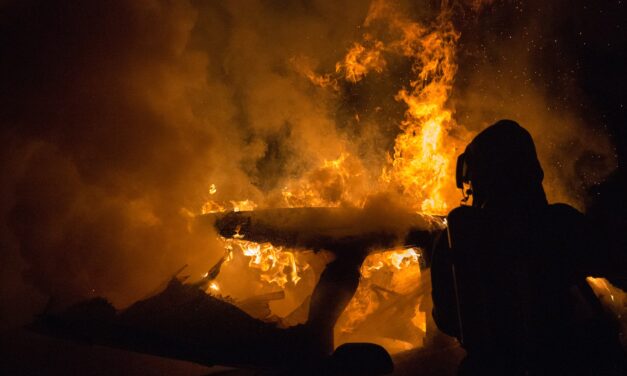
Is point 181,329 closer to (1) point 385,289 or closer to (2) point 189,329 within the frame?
(2) point 189,329

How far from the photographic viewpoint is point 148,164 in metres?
7.35

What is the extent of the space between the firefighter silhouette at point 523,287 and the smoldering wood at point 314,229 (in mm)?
2819

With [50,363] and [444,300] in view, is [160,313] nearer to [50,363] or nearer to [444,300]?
[50,363]

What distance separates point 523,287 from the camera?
8.98ft

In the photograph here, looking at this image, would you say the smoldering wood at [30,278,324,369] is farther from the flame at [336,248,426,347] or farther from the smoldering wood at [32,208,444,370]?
the flame at [336,248,426,347]

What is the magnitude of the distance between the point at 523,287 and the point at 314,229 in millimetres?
3696

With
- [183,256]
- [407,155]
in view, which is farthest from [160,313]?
[407,155]

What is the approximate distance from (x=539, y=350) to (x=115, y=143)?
7716mm

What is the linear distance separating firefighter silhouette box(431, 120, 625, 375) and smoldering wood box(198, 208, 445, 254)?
111 inches

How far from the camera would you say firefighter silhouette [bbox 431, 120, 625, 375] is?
102 inches

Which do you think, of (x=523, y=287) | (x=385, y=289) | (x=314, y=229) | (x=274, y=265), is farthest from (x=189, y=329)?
(x=274, y=265)

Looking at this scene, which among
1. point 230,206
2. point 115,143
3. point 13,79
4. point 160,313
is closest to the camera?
point 160,313

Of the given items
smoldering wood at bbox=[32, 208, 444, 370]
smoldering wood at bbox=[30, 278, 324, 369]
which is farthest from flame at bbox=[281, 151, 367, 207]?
smoldering wood at bbox=[30, 278, 324, 369]

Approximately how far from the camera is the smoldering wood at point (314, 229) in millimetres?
5984
